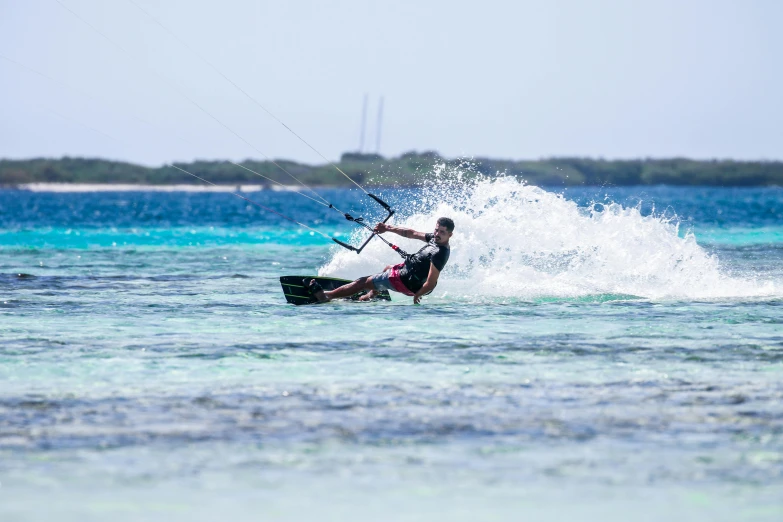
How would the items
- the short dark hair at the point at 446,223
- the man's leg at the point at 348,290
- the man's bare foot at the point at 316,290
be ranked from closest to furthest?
the short dark hair at the point at 446,223
the man's leg at the point at 348,290
the man's bare foot at the point at 316,290

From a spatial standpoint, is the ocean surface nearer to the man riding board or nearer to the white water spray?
the white water spray

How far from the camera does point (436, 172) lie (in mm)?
23297

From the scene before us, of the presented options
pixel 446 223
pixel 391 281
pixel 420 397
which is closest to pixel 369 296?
pixel 391 281

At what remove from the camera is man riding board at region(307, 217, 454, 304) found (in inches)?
581

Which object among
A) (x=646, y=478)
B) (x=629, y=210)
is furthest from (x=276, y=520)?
(x=629, y=210)

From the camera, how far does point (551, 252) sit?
19.6m

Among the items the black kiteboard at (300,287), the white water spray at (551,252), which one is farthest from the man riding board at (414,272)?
the white water spray at (551,252)

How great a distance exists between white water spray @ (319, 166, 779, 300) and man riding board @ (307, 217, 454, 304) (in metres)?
1.71

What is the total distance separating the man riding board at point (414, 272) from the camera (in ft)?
48.4

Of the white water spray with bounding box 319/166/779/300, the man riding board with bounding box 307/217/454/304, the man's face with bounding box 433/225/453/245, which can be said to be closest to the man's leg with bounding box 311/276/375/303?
the man riding board with bounding box 307/217/454/304

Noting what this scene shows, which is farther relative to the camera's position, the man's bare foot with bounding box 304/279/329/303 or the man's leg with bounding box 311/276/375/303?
the man's bare foot with bounding box 304/279/329/303

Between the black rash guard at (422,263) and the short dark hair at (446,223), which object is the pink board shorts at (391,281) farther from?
the short dark hair at (446,223)

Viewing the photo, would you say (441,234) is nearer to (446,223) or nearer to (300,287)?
(446,223)

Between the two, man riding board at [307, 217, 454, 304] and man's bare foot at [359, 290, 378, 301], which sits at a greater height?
man riding board at [307, 217, 454, 304]
